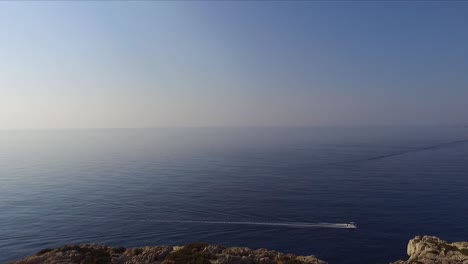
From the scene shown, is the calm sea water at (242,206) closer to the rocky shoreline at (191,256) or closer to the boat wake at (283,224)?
the boat wake at (283,224)

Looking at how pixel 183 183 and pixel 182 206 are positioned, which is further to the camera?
pixel 183 183

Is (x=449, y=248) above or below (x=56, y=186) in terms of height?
above

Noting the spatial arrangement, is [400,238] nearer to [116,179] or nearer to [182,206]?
[182,206]

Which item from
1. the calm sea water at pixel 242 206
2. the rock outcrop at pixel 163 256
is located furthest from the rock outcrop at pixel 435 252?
the rock outcrop at pixel 163 256

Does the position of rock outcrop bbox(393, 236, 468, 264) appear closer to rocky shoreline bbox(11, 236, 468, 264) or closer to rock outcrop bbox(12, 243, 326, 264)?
rocky shoreline bbox(11, 236, 468, 264)

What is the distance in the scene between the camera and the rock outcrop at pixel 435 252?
36.7 meters

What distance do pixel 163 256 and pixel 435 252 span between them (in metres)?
34.0

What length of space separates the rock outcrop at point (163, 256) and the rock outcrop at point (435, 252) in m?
12.1

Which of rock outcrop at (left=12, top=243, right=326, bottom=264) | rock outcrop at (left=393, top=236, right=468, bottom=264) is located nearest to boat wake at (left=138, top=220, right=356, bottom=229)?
rock outcrop at (left=393, top=236, right=468, bottom=264)

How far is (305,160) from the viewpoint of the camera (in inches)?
6368

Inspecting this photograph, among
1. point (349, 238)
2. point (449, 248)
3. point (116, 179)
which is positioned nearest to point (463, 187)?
point (349, 238)

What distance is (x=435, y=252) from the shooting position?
40375 mm

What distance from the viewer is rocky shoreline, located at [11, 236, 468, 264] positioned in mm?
35969

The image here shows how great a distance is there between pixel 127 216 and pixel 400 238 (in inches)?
2313
